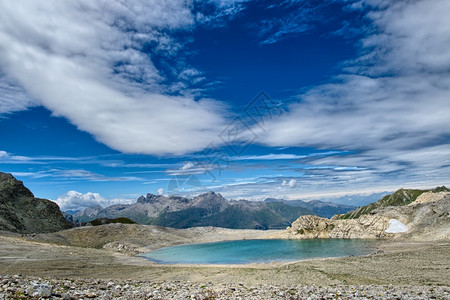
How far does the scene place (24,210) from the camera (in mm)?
80625

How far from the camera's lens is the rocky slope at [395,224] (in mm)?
70375

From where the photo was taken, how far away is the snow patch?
271 ft

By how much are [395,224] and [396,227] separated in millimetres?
1614

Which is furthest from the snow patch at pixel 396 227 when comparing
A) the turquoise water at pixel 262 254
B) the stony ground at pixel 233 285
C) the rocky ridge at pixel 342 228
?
the stony ground at pixel 233 285

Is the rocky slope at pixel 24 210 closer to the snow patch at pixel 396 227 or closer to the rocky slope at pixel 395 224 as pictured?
the rocky slope at pixel 395 224

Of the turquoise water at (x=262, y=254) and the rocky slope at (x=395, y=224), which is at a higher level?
the rocky slope at (x=395, y=224)

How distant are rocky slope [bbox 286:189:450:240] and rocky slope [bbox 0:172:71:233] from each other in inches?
3662

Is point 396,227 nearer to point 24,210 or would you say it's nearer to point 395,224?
point 395,224

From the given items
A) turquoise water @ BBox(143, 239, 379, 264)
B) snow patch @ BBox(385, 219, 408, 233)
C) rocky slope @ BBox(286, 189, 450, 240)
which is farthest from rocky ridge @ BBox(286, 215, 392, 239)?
turquoise water @ BBox(143, 239, 379, 264)

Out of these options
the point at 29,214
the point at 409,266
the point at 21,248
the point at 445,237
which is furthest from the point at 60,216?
the point at 445,237

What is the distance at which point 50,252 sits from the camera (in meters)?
43.5

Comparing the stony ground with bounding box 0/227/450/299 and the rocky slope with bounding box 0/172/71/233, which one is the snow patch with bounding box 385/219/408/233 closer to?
the stony ground with bounding box 0/227/450/299

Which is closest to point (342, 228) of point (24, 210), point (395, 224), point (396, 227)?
point (395, 224)

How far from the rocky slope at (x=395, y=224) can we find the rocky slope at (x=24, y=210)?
93.0m
